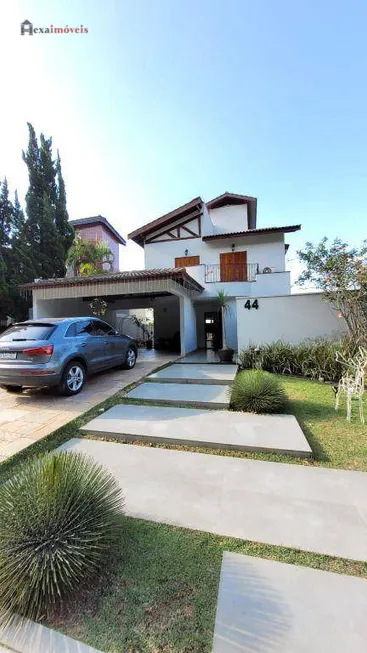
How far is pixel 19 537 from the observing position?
171 cm

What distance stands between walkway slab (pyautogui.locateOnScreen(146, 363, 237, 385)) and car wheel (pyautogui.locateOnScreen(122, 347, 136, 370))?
41.0 inches

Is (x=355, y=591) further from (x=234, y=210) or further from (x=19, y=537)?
(x=234, y=210)

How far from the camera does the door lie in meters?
15.2

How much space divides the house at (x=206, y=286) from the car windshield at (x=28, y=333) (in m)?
4.18

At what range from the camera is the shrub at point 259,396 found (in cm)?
469

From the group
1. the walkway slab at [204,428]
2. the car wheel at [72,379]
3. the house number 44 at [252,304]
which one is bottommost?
the walkway slab at [204,428]

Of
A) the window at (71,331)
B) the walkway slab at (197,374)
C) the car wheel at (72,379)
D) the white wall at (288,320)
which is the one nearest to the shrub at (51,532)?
the car wheel at (72,379)

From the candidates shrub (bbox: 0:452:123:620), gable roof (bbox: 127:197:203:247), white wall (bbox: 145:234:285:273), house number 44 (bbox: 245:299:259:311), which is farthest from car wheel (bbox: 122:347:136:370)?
gable roof (bbox: 127:197:203:247)

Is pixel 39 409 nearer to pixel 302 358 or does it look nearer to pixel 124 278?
pixel 124 278

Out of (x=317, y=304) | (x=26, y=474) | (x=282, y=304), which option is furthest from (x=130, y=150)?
(x=26, y=474)

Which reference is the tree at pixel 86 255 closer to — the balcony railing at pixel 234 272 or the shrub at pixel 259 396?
the balcony railing at pixel 234 272

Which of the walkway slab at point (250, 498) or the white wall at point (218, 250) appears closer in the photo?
the walkway slab at point (250, 498)

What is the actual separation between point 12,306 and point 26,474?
48.6 feet

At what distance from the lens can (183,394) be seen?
18.6 ft
